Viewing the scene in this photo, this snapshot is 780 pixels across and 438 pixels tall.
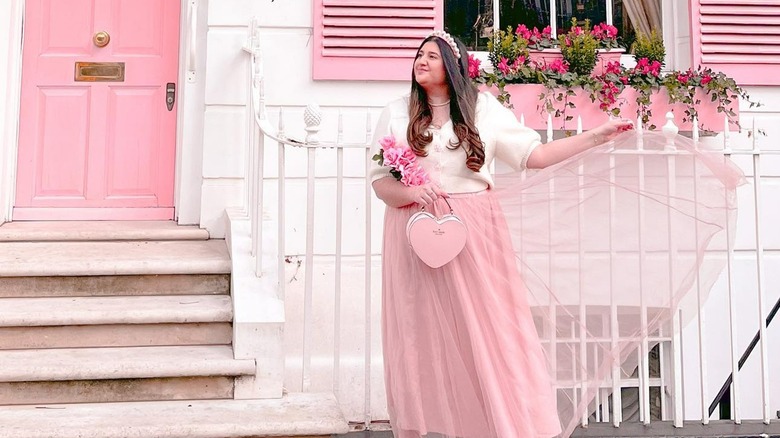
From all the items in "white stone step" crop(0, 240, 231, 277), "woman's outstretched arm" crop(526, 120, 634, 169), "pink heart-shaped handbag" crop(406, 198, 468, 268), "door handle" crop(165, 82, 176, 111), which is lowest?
"white stone step" crop(0, 240, 231, 277)

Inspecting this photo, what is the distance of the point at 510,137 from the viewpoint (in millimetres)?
2486

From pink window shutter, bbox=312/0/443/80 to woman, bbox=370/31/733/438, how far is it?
5.34 feet

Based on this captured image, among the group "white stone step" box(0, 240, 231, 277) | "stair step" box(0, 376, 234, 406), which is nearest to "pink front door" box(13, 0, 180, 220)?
"white stone step" box(0, 240, 231, 277)

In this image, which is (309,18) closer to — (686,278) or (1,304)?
(1,304)

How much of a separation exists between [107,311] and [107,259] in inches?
16.6

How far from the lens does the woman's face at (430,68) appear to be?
97.4 inches

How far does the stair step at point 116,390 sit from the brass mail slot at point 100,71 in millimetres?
2284

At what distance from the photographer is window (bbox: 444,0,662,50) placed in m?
4.50

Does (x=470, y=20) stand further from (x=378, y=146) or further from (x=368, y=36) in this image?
(x=378, y=146)

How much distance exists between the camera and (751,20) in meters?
4.26

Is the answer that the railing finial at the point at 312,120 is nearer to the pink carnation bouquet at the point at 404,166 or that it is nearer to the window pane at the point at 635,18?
the pink carnation bouquet at the point at 404,166

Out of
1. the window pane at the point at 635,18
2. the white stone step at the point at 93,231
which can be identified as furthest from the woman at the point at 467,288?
the window pane at the point at 635,18

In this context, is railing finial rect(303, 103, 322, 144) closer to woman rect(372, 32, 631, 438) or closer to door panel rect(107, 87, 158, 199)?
woman rect(372, 32, 631, 438)

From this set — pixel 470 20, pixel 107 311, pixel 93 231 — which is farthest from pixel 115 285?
pixel 470 20
